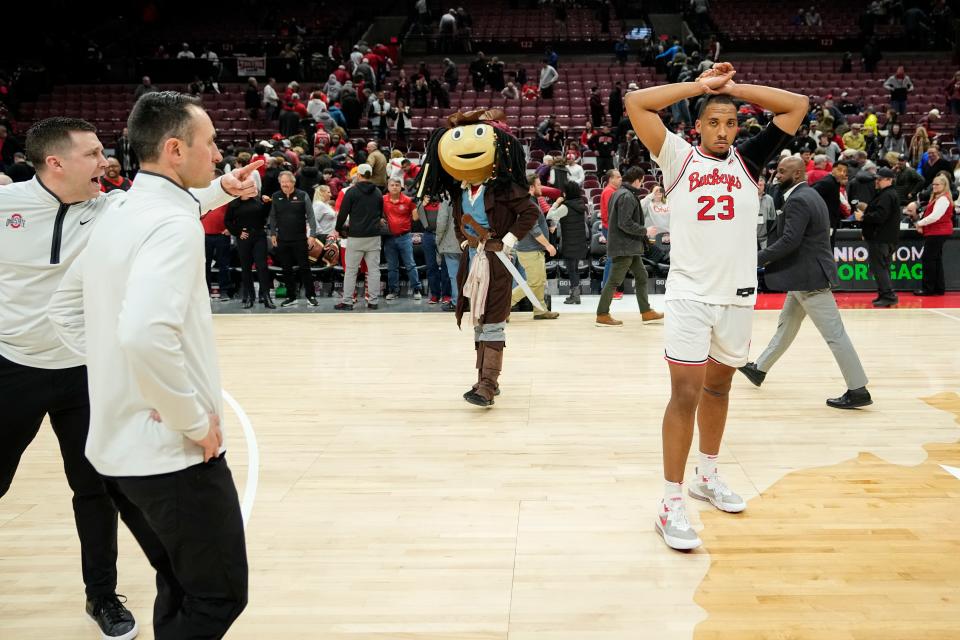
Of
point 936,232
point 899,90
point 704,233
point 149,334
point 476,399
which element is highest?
point 899,90

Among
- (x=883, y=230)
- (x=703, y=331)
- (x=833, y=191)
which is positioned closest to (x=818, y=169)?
(x=833, y=191)

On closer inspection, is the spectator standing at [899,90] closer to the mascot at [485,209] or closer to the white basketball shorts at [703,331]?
the mascot at [485,209]

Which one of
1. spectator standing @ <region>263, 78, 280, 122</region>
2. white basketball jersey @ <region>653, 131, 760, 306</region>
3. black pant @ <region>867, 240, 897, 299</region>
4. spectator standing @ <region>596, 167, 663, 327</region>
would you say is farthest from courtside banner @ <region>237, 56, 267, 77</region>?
white basketball jersey @ <region>653, 131, 760, 306</region>

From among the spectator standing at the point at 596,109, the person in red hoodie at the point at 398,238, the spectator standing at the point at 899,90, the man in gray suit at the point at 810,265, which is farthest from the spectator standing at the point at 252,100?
the man in gray suit at the point at 810,265

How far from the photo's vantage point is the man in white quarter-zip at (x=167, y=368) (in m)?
1.82

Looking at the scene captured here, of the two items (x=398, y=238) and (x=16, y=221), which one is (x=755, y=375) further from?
(x=398, y=238)

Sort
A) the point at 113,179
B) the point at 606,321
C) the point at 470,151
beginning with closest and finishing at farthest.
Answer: the point at 470,151, the point at 606,321, the point at 113,179

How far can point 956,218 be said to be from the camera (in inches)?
484

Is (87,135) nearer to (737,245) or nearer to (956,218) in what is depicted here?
(737,245)

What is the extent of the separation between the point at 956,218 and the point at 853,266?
9.18 ft

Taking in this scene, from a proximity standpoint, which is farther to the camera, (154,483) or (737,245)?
(737,245)

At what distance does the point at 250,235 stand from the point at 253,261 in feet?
1.43

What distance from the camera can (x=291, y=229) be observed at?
10.1m

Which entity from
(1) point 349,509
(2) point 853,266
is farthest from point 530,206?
(2) point 853,266
